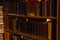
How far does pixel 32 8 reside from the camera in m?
2.20

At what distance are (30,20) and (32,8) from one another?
0.29 m

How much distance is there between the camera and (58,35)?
1.87m

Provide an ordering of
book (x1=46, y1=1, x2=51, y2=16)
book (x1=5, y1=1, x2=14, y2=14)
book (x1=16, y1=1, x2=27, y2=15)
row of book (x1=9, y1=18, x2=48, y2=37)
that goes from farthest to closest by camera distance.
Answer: book (x1=5, y1=1, x2=14, y2=14) → book (x1=16, y1=1, x2=27, y2=15) → row of book (x1=9, y1=18, x2=48, y2=37) → book (x1=46, y1=1, x2=51, y2=16)

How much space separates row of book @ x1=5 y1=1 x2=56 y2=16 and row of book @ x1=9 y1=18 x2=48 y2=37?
16cm

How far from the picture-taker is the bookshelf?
6.48 feet

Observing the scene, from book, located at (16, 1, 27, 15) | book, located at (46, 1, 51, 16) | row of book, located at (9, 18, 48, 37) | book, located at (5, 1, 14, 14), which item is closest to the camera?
book, located at (46, 1, 51, 16)

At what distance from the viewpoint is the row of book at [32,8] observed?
1968mm

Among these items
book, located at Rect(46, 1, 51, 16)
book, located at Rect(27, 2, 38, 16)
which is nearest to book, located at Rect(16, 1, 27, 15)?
book, located at Rect(27, 2, 38, 16)

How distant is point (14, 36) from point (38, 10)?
788 millimetres

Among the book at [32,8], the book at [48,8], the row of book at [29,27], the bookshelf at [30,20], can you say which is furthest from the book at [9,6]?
the book at [48,8]

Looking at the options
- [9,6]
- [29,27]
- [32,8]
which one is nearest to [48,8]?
[32,8]

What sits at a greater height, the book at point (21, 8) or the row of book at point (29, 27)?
the book at point (21, 8)

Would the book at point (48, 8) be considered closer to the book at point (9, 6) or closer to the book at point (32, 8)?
the book at point (32, 8)

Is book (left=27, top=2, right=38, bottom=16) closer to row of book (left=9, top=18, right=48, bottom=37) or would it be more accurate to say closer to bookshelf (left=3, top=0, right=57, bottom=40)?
bookshelf (left=3, top=0, right=57, bottom=40)
